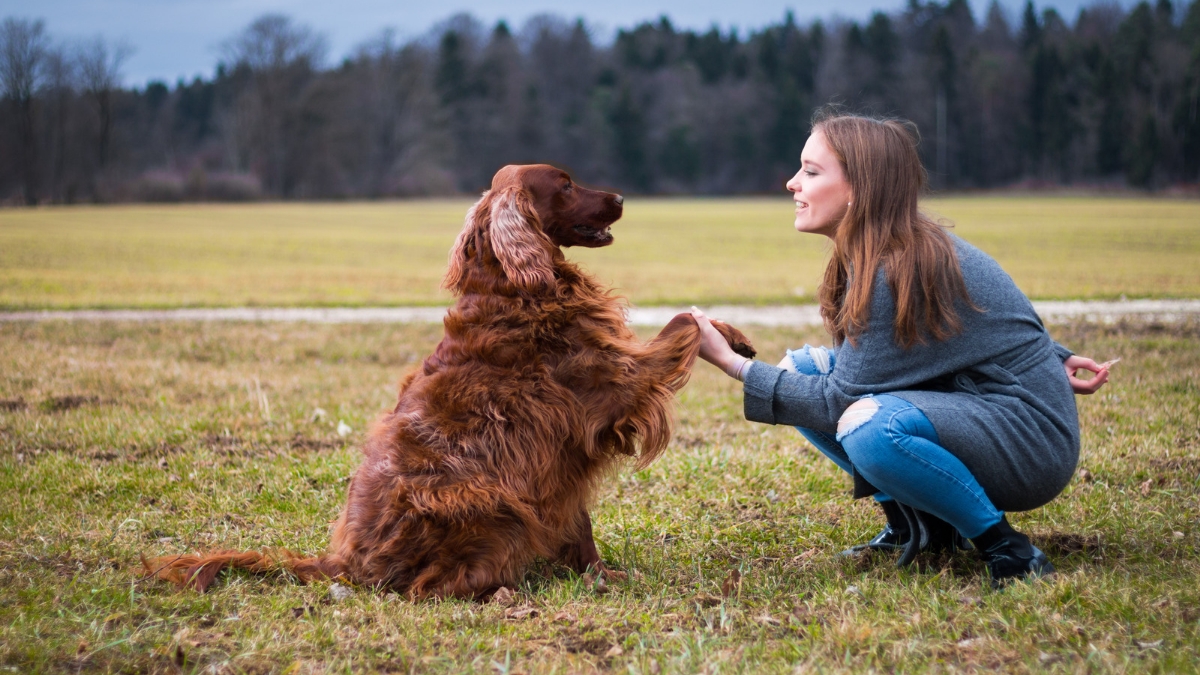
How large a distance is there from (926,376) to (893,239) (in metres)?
0.51

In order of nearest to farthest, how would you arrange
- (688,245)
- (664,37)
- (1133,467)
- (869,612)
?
(869,612) < (1133,467) < (688,245) < (664,37)

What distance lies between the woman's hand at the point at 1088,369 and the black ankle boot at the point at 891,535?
2.80 ft

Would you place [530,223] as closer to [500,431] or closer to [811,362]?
[500,431]

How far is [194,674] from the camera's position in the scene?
2.82 metres

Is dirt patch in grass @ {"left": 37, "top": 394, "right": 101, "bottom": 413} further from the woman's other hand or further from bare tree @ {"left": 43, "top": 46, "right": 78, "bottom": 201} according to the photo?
bare tree @ {"left": 43, "top": 46, "right": 78, "bottom": 201}

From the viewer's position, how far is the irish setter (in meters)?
3.48

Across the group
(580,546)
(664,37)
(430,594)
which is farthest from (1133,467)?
(664,37)

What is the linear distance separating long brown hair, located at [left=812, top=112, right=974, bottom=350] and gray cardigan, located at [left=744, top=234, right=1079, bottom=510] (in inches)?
2.2

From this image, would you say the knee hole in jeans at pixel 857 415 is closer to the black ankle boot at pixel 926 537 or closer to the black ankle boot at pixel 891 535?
Answer: the black ankle boot at pixel 926 537

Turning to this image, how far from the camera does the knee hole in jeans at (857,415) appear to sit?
130 inches

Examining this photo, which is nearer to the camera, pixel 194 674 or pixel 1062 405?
pixel 194 674

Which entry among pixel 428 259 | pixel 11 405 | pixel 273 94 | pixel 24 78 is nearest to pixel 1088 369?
pixel 11 405

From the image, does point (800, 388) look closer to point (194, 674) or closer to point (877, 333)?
point (877, 333)

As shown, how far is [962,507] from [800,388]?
71cm
